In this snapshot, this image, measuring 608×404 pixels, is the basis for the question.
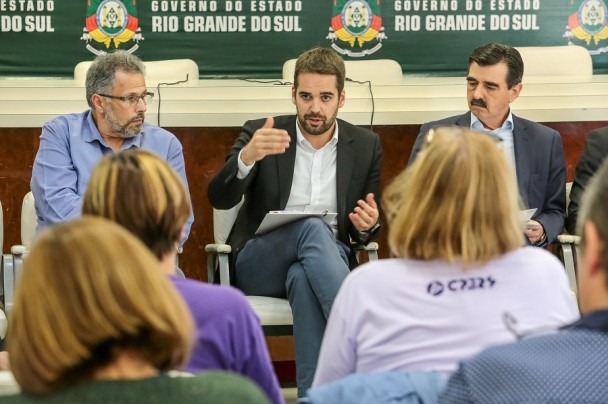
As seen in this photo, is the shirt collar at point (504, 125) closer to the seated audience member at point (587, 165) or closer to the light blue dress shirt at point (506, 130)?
the light blue dress shirt at point (506, 130)

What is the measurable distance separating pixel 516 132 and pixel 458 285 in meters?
2.52

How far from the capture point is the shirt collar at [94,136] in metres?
4.22

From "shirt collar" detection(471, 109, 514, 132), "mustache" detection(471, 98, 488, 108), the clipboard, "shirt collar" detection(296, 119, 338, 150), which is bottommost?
the clipboard

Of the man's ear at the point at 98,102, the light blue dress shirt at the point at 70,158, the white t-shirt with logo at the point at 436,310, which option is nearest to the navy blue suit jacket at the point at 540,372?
the white t-shirt with logo at the point at 436,310

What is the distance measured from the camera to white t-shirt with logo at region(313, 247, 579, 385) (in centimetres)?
210

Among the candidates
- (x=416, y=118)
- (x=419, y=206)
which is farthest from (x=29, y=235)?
(x=419, y=206)

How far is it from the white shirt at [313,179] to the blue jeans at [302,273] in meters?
0.30

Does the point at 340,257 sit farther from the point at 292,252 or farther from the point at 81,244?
the point at 81,244

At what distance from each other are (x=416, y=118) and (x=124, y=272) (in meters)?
3.56

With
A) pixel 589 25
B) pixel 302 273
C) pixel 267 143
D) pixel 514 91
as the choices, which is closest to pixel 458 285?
pixel 302 273

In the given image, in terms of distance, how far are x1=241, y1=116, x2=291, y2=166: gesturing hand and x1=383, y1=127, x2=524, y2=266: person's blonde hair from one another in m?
1.71

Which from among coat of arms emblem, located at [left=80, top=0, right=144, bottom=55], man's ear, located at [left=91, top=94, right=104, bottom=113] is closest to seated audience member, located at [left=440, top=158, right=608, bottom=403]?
man's ear, located at [left=91, top=94, right=104, bottom=113]

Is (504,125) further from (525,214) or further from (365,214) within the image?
(365,214)

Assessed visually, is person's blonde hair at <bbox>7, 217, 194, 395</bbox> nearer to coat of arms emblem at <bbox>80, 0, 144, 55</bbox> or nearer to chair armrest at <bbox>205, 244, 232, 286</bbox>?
chair armrest at <bbox>205, 244, 232, 286</bbox>
